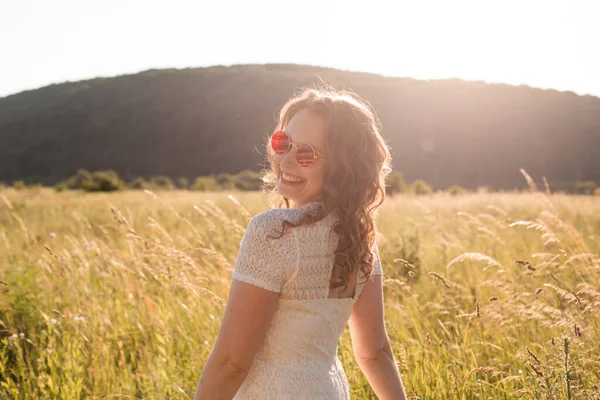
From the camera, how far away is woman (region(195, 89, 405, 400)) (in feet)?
4.18

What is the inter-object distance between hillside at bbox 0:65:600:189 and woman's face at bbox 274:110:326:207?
2418 inches

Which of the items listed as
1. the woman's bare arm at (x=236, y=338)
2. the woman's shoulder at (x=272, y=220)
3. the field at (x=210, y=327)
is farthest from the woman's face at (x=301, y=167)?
the field at (x=210, y=327)

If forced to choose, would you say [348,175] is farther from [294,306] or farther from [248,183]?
[248,183]

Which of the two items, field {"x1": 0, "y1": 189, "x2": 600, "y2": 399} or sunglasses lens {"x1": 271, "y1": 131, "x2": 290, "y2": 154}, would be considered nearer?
sunglasses lens {"x1": 271, "y1": 131, "x2": 290, "y2": 154}

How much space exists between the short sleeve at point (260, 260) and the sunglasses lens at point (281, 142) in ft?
0.80

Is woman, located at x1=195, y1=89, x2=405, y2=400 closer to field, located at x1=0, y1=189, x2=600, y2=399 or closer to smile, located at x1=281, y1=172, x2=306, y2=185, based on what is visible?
smile, located at x1=281, y1=172, x2=306, y2=185

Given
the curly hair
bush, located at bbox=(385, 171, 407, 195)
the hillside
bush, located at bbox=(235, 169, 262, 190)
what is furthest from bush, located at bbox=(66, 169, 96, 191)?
the curly hair

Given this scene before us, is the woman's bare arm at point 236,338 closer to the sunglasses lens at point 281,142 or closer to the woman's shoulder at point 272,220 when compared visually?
the woman's shoulder at point 272,220

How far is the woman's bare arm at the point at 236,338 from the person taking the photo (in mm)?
1265

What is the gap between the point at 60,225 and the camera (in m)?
Result: 10.9

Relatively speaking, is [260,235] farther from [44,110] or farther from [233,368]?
[44,110]

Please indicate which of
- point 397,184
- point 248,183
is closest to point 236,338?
point 397,184

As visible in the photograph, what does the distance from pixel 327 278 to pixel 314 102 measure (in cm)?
48

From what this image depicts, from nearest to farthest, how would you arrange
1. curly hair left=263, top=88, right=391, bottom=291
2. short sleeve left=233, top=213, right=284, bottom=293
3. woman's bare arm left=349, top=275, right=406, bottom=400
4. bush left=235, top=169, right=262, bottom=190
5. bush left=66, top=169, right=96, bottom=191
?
1. short sleeve left=233, top=213, right=284, bottom=293
2. curly hair left=263, top=88, right=391, bottom=291
3. woman's bare arm left=349, top=275, right=406, bottom=400
4. bush left=66, top=169, right=96, bottom=191
5. bush left=235, top=169, right=262, bottom=190
